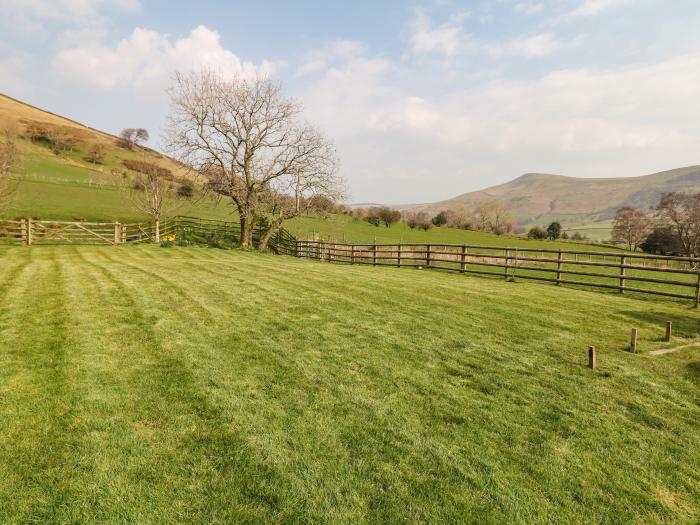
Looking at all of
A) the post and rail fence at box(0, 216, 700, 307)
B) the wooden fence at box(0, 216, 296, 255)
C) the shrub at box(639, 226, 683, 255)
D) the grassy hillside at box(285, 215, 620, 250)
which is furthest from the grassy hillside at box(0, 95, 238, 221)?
the shrub at box(639, 226, 683, 255)

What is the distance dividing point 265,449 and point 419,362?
2.98m

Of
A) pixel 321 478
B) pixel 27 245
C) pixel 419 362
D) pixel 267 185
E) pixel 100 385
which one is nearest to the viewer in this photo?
pixel 321 478

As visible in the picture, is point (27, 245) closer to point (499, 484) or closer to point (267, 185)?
point (267, 185)

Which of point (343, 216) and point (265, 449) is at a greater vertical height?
point (343, 216)

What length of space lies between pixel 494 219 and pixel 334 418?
9934 cm

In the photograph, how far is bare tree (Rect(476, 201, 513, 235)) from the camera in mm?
91375

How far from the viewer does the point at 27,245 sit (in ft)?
73.9

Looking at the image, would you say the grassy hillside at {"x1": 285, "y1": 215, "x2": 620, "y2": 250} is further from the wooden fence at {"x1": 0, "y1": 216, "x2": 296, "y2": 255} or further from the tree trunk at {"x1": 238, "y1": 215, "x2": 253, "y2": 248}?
the tree trunk at {"x1": 238, "y1": 215, "x2": 253, "y2": 248}

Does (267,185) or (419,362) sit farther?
(267,185)

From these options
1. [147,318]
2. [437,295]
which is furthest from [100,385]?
[437,295]

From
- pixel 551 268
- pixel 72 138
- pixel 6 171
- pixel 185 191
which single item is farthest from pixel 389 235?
pixel 72 138

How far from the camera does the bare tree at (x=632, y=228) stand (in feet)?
218

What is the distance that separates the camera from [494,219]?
9506 centimetres

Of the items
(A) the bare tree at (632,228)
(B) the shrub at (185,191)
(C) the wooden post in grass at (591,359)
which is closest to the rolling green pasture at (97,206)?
(B) the shrub at (185,191)
